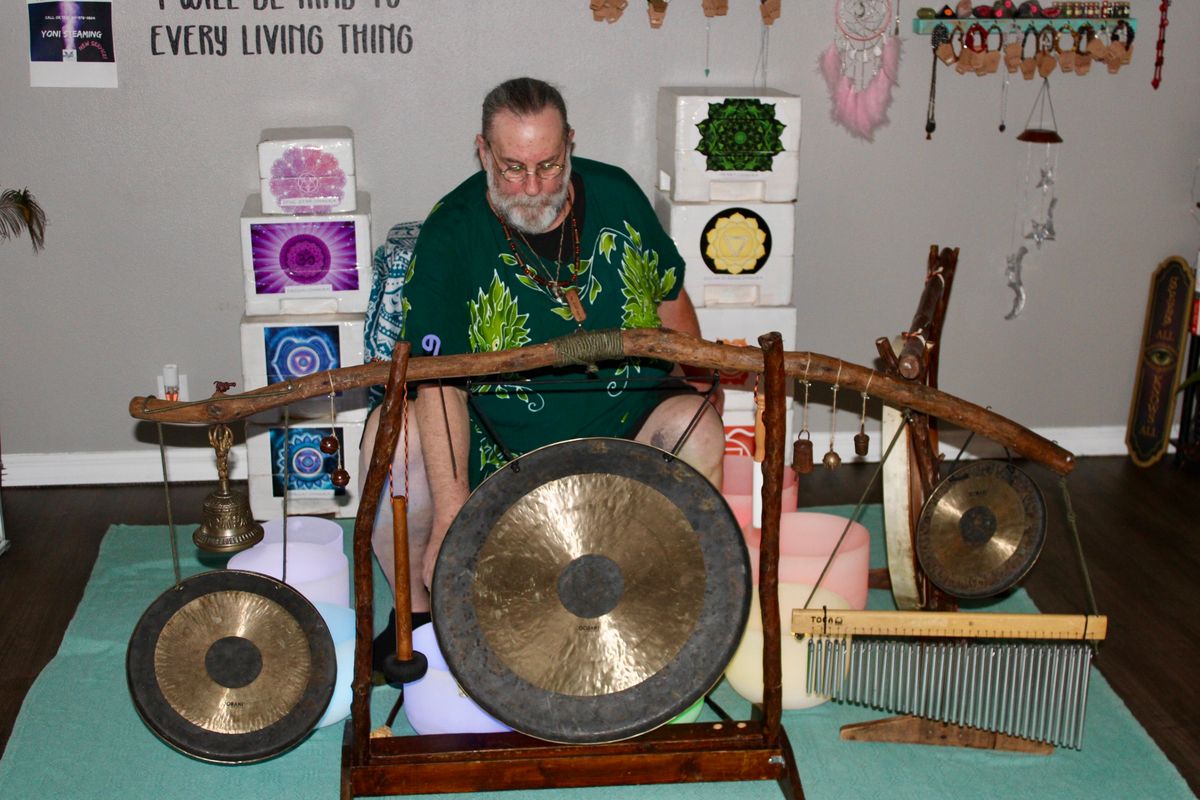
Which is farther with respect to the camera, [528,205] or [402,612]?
[528,205]

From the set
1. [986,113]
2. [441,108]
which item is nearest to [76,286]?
[441,108]

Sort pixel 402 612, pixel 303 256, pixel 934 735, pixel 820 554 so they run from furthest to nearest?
pixel 303 256
pixel 820 554
pixel 934 735
pixel 402 612

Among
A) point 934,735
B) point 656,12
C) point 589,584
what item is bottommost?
point 934,735

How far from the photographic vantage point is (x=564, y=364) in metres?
2.12

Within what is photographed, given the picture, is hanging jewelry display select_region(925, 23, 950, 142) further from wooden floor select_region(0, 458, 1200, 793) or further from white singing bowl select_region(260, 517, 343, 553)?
white singing bowl select_region(260, 517, 343, 553)

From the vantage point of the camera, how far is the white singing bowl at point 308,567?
9.49ft

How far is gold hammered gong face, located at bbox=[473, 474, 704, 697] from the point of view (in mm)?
2117

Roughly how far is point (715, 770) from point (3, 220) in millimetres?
2538

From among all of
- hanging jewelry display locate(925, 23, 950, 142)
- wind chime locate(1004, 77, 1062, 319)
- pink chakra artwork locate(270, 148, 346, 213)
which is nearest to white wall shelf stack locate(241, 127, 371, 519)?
pink chakra artwork locate(270, 148, 346, 213)

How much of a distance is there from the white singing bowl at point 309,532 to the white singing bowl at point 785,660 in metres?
1.02

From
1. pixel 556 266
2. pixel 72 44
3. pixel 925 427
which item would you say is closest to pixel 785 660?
pixel 925 427

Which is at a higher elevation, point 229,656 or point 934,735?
point 229,656

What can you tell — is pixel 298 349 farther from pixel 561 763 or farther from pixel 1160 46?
pixel 1160 46

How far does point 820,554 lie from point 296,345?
4.76ft
